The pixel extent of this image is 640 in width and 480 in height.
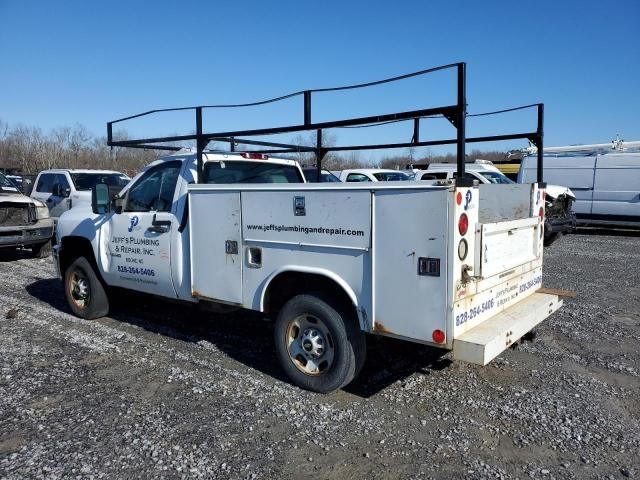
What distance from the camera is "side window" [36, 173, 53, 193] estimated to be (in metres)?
14.5

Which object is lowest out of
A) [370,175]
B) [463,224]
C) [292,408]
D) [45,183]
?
[292,408]

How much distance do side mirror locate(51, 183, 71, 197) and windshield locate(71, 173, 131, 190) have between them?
0.29 metres

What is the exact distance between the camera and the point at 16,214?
11352 millimetres

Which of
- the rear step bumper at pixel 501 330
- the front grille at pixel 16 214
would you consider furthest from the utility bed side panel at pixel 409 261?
the front grille at pixel 16 214

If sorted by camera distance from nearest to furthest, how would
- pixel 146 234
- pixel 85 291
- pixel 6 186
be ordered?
pixel 146 234, pixel 85 291, pixel 6 186

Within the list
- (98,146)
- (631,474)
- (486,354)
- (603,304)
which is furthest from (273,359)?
(98,146)

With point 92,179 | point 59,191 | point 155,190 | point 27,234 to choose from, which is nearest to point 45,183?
point 92,179

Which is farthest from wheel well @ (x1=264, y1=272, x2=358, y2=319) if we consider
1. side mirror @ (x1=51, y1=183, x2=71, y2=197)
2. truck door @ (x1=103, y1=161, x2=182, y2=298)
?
side mirror @ (x1=51, y1=183, x2=71, y2=197)

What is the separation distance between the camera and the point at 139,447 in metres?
3.53

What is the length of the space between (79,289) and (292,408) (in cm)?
386

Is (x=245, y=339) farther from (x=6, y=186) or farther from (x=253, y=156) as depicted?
(x=6, y=186)

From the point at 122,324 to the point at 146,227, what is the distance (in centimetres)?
155

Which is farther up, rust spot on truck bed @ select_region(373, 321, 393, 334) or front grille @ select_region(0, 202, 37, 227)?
front grille @ select_region(0, 202, 37, 227)

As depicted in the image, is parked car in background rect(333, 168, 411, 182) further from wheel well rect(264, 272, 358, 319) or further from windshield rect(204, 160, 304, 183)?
wheel well rect(264, 272, 358, 319)
